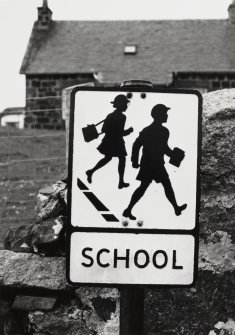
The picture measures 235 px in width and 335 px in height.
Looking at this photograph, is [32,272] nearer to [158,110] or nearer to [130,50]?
[158,110]

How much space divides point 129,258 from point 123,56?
26.1 m

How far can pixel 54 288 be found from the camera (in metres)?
3.16

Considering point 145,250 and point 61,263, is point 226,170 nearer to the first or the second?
point 61,263

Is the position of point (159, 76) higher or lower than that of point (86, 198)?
higher

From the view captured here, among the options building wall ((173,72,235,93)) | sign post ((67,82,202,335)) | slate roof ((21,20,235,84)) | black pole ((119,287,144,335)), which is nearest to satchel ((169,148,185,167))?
sign post ((67,82,202,335))

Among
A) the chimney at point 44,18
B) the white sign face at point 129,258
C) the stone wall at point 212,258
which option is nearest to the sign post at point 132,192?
the white sign face at point 129,258

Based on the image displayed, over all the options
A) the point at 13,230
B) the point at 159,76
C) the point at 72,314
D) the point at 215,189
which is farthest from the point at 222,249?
the point at 159,76

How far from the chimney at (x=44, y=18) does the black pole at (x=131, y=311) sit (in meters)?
27.9

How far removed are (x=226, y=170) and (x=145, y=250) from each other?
151 centimetres

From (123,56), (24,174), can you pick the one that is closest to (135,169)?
(24,174)

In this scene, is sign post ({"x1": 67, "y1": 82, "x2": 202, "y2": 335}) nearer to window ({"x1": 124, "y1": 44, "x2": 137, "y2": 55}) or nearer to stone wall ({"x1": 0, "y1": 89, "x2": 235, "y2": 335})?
stone wall ({"x1": 0, "y1": 89, "x2": 235, "y2": 335})

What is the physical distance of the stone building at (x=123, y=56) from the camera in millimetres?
26156

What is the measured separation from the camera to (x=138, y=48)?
27.6 meters

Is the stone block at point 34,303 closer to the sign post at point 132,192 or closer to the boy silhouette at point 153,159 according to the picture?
the sign post at point 132,192
